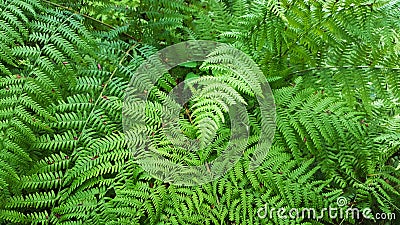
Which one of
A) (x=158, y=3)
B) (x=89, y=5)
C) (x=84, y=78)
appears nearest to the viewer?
(x=84, y=78)

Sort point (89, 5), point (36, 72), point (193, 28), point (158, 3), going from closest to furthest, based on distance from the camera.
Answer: point (36, 72)
point (158, 3)
point (89, 5)
point (193, 28)

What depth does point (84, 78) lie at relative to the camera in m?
1.61

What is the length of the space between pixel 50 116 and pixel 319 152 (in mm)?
1196

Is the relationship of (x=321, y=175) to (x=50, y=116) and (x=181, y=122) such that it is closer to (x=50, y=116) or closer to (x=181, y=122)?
(x=181, y=122)

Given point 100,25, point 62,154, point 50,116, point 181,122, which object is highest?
point 100,25

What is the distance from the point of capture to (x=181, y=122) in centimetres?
151

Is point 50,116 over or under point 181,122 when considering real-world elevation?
under

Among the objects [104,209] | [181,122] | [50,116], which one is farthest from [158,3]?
[104,209]

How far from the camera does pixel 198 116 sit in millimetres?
1348

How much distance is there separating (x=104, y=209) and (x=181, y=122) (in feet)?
1.50

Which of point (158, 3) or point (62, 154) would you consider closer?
point (62, 154)

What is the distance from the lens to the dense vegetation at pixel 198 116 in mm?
1392

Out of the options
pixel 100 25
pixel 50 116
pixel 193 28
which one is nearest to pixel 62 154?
pixel 50 116

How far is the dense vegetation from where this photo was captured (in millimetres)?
1392
